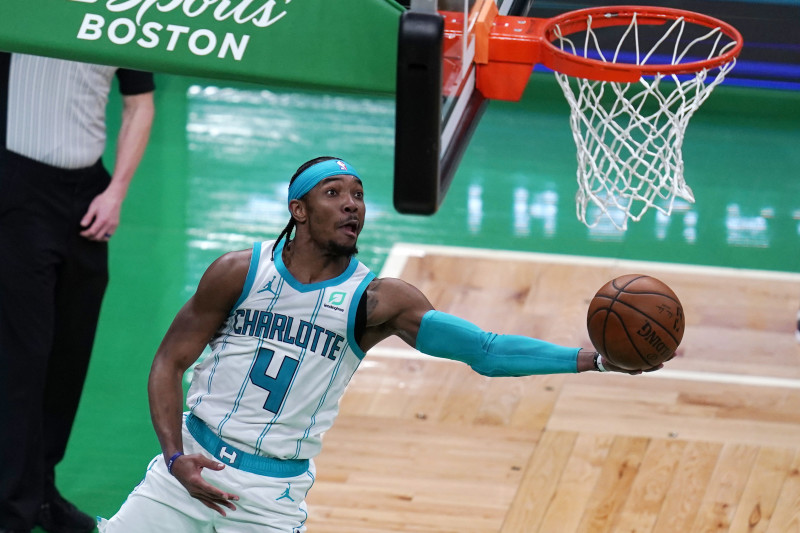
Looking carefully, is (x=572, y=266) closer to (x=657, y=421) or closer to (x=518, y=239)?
(x=518, y=239)

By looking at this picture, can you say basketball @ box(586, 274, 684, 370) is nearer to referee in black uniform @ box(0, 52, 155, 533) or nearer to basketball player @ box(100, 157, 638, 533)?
basketball player @ box(100, 157, 638, 533)

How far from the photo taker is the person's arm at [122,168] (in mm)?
5035

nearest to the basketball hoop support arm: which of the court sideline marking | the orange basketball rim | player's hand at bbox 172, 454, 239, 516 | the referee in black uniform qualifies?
the orange basketball rim

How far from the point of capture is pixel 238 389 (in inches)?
158

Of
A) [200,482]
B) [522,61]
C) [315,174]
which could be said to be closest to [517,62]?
[522,61]

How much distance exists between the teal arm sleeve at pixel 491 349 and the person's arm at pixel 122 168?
1700 mm

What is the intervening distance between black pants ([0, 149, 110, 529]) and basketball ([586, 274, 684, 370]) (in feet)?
7.52

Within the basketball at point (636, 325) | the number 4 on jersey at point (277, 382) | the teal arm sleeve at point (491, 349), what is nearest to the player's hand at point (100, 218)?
the number 4 on jersey at point (277, 382)

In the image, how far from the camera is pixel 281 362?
3975mm

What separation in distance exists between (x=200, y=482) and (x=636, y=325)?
1.45m

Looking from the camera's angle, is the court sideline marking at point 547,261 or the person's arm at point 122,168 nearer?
the person's arm at point 122,168

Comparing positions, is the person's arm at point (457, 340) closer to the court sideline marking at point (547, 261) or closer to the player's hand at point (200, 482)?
the player's hand at point (200, 482)

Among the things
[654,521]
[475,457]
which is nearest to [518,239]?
[475,457]

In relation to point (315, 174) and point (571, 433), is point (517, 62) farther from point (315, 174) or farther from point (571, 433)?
point (571, 433)
